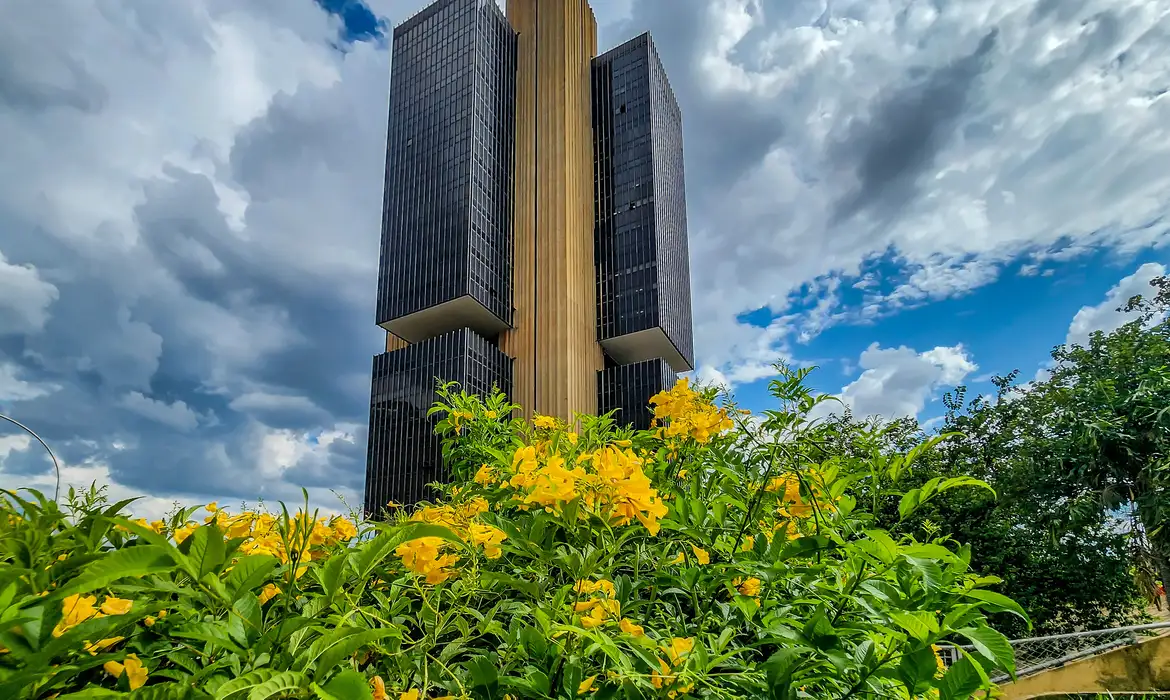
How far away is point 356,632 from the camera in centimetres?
44

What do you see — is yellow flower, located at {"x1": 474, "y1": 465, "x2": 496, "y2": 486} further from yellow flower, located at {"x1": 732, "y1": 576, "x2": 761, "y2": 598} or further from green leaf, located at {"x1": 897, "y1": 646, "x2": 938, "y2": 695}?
green leaf, located at {"x1": 897, "y1": 646, "x2": 938, "y2": 695}

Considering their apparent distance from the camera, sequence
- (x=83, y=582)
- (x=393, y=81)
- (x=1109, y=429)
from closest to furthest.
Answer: (x=83, y=582) < (x=1109, y=429) < (x=393, y=81)

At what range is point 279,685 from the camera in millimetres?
373

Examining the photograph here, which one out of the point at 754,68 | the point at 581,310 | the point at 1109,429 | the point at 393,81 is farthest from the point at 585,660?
the point at 393,81

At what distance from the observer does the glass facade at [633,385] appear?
15.8m

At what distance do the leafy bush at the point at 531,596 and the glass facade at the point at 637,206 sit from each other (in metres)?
16.0

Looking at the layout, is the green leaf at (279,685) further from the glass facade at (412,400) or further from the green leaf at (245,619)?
the glass facade at (412,400)

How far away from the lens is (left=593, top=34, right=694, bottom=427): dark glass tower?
Result: 16906 mm

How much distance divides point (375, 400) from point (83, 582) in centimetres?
1639

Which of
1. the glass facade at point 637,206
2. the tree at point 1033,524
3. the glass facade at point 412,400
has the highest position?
the glass facade at point 637,206

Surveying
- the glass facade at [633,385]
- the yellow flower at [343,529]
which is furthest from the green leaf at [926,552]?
the glass facade at [633,385]

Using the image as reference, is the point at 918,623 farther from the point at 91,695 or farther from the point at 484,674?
the point at 91,695

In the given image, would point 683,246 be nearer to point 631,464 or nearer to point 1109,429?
point 1109,429

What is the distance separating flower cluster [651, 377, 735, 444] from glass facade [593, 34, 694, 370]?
15.7m
